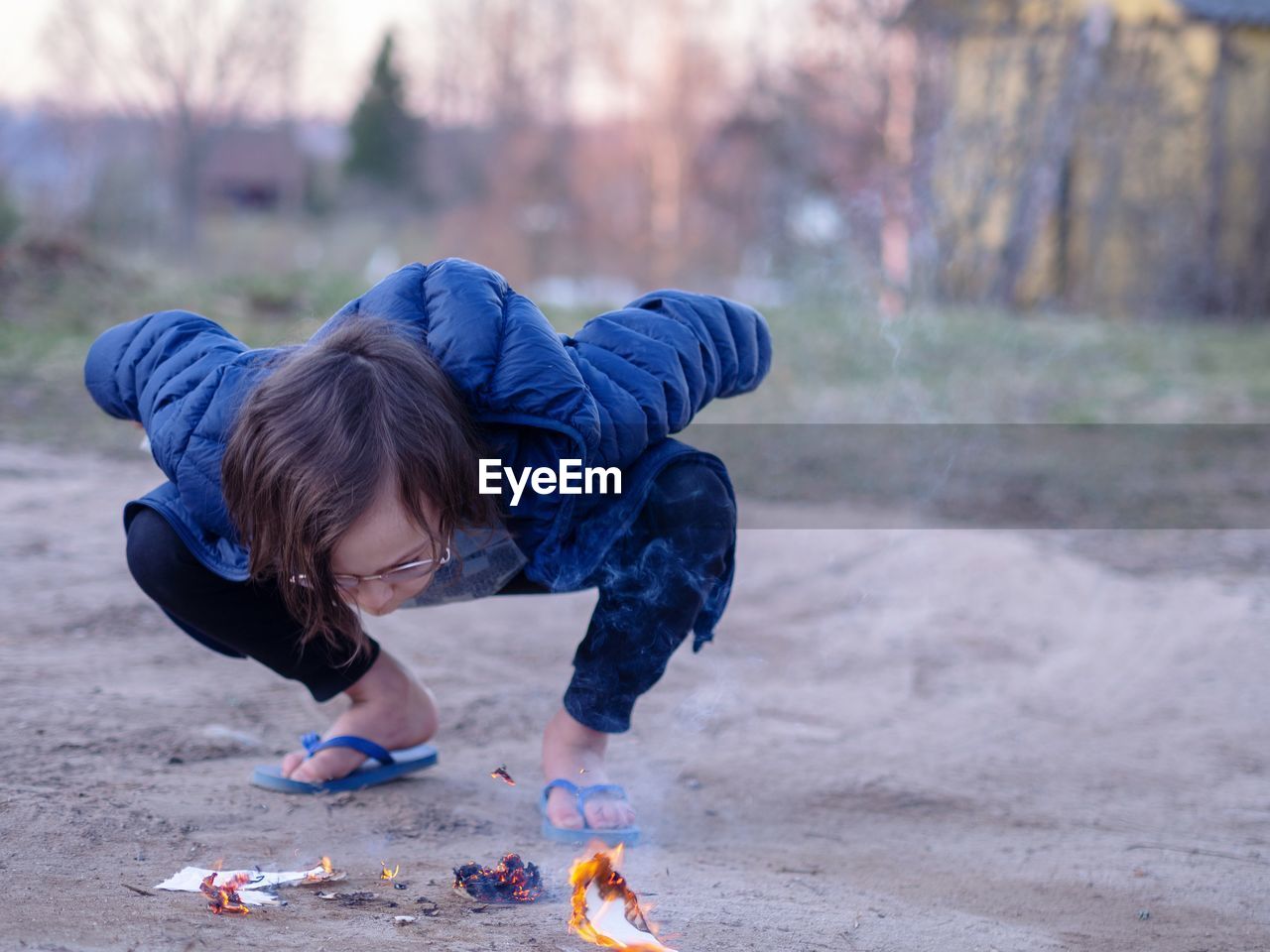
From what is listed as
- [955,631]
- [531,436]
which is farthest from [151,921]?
[955,631]

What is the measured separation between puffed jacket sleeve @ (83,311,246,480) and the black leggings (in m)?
0.18

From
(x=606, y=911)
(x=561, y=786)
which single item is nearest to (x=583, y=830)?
(x=561, y=786)

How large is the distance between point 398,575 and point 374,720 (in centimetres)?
58

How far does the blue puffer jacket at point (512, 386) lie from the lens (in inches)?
70.3

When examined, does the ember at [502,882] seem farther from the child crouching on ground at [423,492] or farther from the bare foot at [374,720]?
the bare foot at [374,720]

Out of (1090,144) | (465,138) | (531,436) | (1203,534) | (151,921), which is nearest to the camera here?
(151,921)

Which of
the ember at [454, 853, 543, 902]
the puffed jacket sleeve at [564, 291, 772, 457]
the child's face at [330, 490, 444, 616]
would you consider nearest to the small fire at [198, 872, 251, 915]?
the ember at [454, 853, 543, 902]

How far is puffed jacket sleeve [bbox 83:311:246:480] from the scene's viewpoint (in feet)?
6.05

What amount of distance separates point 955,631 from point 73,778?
2.07m

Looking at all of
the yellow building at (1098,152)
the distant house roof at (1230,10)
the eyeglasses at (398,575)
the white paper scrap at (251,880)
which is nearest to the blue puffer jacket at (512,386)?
the eyeglasses at (398,575)

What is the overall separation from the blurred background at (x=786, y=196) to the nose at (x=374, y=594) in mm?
440

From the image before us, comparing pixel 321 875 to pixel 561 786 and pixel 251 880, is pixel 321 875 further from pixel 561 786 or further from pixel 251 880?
pixel 561 786

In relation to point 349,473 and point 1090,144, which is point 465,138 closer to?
point 1090,144

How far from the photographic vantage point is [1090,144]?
11.1m
